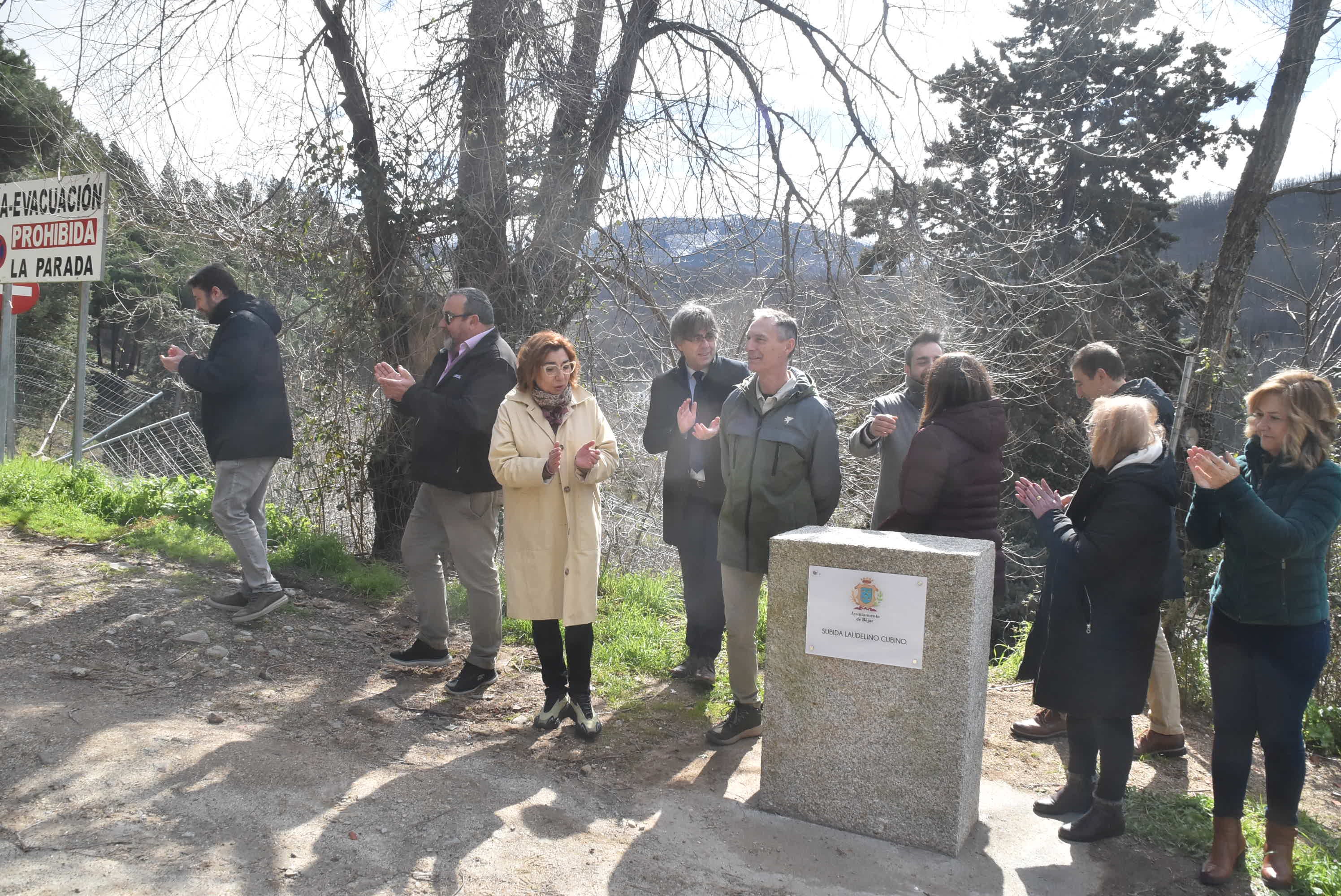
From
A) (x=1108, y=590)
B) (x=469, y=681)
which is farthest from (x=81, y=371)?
(x=1108, y=590)

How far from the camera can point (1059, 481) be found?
1548 centimetres

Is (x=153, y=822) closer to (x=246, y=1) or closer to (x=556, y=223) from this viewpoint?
(x=556, y=223)

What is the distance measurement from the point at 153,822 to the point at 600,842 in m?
1.52

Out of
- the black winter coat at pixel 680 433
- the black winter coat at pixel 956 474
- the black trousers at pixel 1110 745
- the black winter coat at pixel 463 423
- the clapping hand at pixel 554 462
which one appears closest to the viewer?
the black trousers at pixel 1110 745

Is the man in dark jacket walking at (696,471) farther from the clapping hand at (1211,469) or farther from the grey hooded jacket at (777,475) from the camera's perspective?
the clapping hand at (1211,469)

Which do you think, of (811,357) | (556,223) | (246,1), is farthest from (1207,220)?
(246,1)

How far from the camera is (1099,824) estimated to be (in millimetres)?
3604

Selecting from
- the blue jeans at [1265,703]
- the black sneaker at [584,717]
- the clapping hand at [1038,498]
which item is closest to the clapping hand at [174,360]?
the black sneaker at [584,717]

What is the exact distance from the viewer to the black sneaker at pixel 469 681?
4.82m

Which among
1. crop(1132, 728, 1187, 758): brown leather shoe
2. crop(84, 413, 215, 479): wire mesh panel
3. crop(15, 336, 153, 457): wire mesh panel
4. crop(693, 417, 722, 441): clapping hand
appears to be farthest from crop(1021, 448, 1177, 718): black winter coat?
crop(15, 336, 153, 457): wire mesh panel

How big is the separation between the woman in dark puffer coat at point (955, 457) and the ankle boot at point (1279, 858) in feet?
4.72

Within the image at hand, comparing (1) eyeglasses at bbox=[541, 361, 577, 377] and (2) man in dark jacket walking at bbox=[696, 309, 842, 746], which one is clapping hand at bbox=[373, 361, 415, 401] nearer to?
(1) eyeglasses at bbox=[541, 361, 577, 377]

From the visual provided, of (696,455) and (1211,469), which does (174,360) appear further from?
(1211,469)

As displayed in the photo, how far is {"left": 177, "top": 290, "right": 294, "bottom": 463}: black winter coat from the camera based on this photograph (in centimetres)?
529
